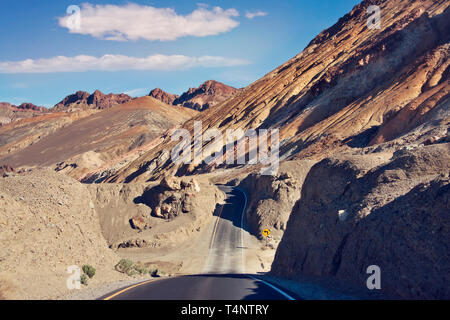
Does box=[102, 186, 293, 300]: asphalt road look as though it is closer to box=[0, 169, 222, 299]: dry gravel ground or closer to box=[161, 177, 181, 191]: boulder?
box=[0, 169, 222, 299]: dry gravel ground

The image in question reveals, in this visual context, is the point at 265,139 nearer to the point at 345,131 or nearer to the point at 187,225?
the point at 345,131

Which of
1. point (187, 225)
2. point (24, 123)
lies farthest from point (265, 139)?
point (24, 123)

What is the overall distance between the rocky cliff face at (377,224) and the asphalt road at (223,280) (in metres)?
2.13

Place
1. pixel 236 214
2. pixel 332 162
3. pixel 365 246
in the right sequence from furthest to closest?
pixel 236 214 → pixel 332 162 → pixel 365 246

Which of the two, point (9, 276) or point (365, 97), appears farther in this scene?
point (365, 97)

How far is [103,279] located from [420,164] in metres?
11.3

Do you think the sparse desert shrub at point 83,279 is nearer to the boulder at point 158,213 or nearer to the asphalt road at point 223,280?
the asphalt road at point 223,280

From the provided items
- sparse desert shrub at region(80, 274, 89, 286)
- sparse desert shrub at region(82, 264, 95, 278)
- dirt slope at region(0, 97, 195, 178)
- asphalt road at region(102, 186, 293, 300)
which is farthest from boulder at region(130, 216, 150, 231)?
dirt slope at region(0, 97, 195, 178)

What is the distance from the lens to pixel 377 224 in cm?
1135

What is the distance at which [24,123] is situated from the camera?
160125mm

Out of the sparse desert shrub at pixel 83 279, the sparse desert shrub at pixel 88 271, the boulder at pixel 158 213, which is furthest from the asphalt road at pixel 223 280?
the boulder at pixel 158 213

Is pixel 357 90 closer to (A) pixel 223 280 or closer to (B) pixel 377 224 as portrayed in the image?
(A) pixel 223 280

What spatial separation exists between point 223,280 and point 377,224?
17.4 feet

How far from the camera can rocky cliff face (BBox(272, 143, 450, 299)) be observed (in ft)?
30.0
